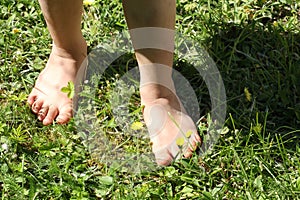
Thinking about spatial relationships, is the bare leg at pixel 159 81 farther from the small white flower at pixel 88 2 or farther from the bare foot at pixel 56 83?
the small white flower at pixel 88 2

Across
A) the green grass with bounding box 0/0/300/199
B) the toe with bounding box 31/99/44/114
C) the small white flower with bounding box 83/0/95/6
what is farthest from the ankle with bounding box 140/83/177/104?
the small white flower with bounding box 83/0/95/6

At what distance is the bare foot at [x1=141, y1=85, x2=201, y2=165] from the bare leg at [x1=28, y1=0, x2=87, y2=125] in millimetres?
340

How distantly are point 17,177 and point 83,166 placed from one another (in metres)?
0.24

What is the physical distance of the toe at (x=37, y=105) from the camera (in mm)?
2471

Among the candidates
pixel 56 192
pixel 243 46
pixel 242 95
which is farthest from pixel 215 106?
pixel 56 192

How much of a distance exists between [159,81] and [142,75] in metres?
0.07

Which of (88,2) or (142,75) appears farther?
(88,2)

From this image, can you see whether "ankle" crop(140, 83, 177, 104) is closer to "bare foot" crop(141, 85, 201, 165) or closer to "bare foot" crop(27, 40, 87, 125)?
"bare foot" crop(141, 85, 201, 165)

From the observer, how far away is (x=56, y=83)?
8.23ft

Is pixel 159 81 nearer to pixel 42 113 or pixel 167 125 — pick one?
pixel 167 125

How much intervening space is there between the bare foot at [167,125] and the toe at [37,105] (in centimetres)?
43

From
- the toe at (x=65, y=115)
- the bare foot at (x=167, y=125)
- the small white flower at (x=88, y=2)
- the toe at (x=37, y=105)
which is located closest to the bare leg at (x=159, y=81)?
the bare foot at (x=167, y=125)

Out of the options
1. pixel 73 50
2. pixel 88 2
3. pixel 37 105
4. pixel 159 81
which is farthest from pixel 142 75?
pixel 88 2

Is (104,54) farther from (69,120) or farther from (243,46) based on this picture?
(243,46)
